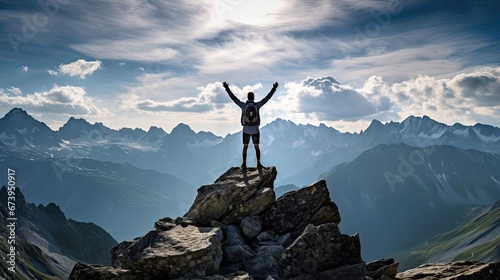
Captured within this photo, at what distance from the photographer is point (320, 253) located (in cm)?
1977

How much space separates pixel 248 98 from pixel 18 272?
463ft

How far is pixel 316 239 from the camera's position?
65.3 ft

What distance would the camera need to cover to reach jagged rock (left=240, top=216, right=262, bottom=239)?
22.3 m

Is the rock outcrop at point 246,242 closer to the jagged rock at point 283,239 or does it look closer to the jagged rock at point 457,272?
the jagged rock at point 283,239

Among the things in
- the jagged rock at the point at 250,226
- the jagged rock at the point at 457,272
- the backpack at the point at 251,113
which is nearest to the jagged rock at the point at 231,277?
the jagged rock at the point at 250,226

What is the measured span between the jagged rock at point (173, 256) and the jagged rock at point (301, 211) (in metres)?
5.57

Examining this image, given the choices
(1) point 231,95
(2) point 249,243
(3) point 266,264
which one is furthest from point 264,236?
(1) point 231,95

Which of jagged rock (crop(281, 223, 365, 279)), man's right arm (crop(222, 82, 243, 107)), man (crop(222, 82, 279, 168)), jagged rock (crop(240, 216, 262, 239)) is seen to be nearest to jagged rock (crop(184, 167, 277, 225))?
jagged rock (crop(240, 216, 262, 239))

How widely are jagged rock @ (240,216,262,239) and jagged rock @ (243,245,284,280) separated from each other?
2.13 m

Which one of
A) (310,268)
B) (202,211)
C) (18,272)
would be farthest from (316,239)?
(18,272)

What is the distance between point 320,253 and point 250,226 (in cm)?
475

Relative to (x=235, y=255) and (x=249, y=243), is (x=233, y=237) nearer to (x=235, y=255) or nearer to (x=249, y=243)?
(x=249, y=243)

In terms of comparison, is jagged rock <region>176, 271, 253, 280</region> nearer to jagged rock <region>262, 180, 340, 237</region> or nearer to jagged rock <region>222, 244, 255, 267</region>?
jagged rock <region>222, 244, 255, 267</region>

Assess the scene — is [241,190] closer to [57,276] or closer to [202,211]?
[202,211]
